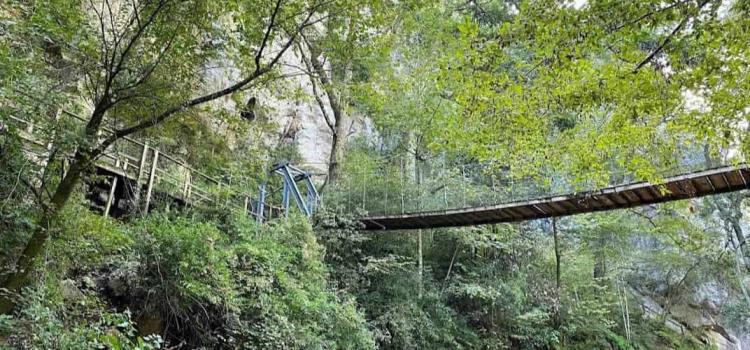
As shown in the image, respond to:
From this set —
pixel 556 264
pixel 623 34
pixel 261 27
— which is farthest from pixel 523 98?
pixel 556 264

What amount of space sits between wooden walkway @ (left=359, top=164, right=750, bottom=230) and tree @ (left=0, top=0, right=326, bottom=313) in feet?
12.6

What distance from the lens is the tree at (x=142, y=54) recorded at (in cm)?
274

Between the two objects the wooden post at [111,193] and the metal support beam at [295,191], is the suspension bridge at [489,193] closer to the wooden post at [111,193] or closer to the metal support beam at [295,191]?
the metal support beam at [295,191]

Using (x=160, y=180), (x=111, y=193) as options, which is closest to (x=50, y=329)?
(x=111, y=193)

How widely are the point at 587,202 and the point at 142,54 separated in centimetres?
523

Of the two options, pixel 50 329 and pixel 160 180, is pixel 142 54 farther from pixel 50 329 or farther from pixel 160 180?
pixel 160 180

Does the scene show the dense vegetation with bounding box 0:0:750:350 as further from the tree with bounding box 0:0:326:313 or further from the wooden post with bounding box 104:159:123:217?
the wooden post with bounding box 104:159:123:217

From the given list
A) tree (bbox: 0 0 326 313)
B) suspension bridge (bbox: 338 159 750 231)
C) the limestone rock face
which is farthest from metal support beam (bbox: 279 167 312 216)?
tree (bbox: 0 0 326 313)

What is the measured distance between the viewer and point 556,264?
923 centimetres

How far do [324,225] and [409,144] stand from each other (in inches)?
145

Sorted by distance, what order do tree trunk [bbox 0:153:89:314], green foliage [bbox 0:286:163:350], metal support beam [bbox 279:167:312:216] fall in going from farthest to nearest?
metal support beam [bbox 279:167:312:216], tree trunk [bbox 0:153:89:314], green foliage [bbox 0:286:163:350]

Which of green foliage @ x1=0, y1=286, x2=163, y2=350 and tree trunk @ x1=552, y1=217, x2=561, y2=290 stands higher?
tree trunk @ x1=552, y1=217, x2=561, y2=290

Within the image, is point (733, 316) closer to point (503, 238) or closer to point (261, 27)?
point (503, 238)

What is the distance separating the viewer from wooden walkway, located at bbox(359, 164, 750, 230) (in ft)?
15.6
